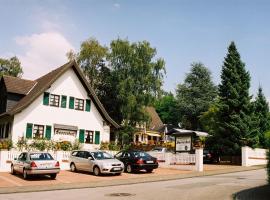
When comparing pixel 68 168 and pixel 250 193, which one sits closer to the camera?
pixel 250 193

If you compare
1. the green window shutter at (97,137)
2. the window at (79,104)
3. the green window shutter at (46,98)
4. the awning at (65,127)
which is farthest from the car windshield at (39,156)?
the green window shutter at (97,137)

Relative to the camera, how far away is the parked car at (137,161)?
25.4 metres

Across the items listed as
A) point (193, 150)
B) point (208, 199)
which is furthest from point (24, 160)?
point (193, 150)

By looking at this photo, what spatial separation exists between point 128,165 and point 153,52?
29511 mm

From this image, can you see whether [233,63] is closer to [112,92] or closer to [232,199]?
[112,92]

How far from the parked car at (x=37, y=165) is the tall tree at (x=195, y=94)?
49383mm

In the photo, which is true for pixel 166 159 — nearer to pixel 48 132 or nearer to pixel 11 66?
pixel 48 132

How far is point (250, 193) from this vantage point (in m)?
15.3

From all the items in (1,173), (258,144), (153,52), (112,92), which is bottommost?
(1,173)

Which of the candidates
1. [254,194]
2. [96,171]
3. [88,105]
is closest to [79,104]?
[88,105]

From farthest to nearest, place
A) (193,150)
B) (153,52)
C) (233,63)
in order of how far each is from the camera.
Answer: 1. (153,52)
2. (233,63)
3. (193,150)

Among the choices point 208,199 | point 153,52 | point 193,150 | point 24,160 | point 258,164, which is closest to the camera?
point 208,199

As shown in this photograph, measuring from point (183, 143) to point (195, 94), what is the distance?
3899cm

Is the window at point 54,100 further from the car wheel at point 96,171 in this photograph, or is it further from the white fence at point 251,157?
the white fence at point 251,157
